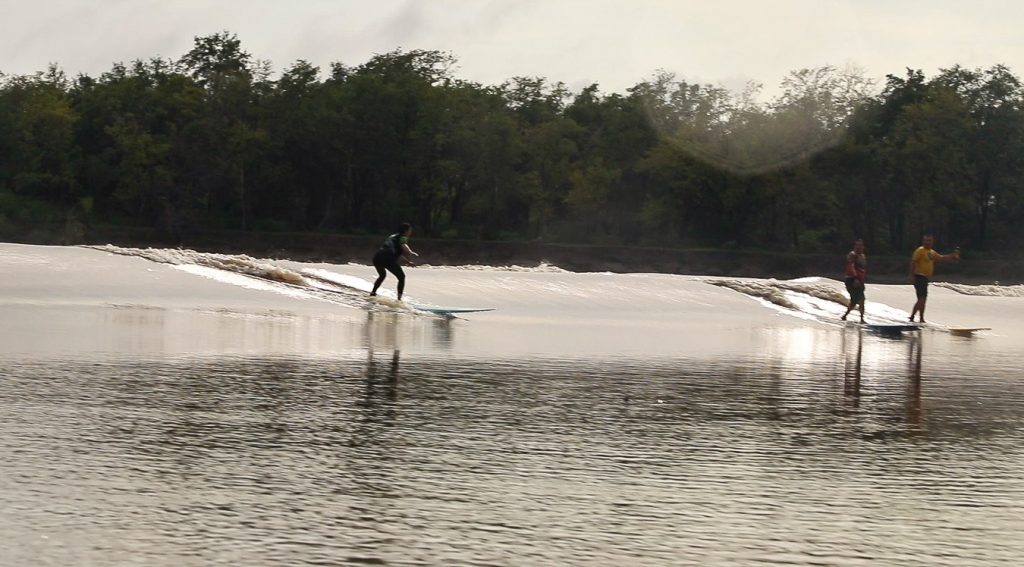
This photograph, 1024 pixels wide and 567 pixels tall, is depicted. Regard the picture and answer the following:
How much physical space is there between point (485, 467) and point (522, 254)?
7149cm

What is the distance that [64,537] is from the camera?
21.8 ft

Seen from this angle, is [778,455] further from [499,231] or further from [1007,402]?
[499,231]

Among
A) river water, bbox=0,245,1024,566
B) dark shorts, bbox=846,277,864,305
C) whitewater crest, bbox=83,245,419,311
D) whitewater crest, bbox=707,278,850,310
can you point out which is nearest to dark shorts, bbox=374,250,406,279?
whitewater crest, bbox=83,245,419,311

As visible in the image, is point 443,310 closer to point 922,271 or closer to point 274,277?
point 274,277

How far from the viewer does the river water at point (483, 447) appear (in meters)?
6.99

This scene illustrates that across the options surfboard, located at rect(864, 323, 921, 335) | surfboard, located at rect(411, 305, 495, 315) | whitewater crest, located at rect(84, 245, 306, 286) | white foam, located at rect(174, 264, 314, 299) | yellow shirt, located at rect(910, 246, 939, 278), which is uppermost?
yellow shirt, located at rect(910, 246, 939, 278)

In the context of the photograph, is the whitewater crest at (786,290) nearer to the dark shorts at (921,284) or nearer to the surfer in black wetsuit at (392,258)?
the dark shorts at (921,284)

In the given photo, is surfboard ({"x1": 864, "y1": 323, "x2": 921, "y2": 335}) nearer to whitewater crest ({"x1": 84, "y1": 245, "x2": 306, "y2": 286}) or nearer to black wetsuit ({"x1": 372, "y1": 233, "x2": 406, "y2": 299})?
black wetsuit ({"x1": 372, "y1": 233, "x2": 406, "y2": 299})

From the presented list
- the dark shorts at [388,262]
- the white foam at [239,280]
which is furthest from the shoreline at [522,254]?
the dark shorts at [388,262]

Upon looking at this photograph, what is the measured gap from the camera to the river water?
6992mm

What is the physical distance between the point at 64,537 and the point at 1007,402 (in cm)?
1055

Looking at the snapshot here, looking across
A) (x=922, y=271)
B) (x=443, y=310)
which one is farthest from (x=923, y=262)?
(x=443, y=310)

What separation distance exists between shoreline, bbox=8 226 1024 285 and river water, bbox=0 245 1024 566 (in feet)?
182

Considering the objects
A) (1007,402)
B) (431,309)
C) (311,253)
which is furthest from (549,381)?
(311,253)
